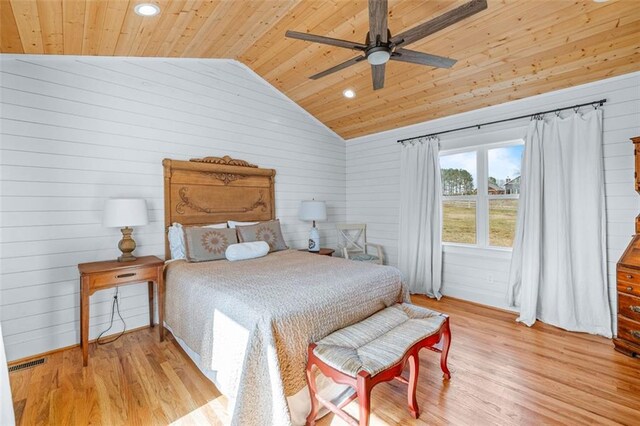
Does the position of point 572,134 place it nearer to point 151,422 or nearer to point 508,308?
point 508,308

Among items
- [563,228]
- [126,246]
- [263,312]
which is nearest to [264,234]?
[126,246]

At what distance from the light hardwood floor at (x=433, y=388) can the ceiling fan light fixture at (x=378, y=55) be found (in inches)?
89.8

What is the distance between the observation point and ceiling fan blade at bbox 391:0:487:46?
1.56 metres

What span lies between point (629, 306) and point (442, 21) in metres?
2.77

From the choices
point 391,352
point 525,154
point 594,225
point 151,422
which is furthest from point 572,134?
point 151,422

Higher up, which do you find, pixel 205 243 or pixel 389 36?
pixel 389 36

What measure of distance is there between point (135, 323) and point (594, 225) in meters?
4.73

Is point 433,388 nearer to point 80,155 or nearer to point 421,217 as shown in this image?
point 421,217

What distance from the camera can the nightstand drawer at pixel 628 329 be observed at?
94.2 inches

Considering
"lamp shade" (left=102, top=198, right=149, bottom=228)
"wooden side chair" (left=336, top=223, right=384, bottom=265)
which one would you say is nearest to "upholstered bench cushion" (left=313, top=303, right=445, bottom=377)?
"lamp shade" (left=102, top=198, right=149, bottom=228)

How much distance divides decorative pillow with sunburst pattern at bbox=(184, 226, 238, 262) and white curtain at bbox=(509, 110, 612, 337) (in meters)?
3.33

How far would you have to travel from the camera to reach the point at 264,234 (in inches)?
141

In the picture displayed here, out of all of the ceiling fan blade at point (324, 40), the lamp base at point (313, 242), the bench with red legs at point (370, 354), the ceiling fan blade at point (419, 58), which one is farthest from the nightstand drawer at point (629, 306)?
the lamp base at point (313, 242)

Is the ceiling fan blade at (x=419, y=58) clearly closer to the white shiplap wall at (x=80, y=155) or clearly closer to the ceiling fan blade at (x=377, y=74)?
the ceiling fan blade at (x=377, y=74)
